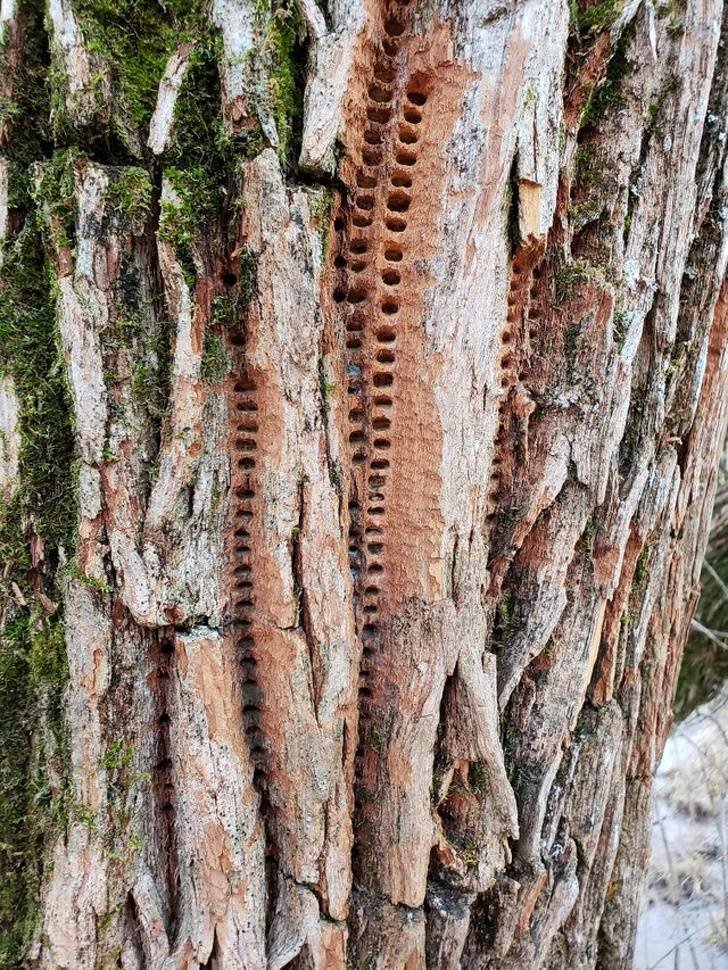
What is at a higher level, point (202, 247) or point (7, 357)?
point (202, 247)

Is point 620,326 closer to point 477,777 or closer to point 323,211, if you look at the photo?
point 323,211

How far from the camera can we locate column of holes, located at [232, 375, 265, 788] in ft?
3.43

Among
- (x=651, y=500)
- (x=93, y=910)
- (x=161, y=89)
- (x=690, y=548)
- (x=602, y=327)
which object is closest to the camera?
(x=161, y=89)

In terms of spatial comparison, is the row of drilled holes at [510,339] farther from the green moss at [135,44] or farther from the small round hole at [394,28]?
the green moss at [135,44]

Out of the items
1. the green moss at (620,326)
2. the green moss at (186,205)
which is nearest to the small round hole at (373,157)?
the green moss at (186,205)

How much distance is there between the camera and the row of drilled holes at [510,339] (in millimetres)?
1123

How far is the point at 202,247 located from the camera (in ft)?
3.24

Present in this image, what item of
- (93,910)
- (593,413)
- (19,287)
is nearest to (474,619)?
(593,413)

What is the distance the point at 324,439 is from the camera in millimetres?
1035

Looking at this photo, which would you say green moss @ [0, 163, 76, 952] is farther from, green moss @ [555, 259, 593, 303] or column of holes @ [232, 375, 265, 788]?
green moss @ [555, 259, 593, 303]

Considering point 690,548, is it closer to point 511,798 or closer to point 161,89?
point 511,798

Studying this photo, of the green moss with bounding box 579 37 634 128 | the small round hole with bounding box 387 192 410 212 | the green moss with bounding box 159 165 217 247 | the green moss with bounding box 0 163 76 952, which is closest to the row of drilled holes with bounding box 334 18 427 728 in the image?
the small round hole with bounding box 387 192 410 212

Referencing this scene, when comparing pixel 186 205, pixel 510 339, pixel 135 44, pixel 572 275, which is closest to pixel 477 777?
pixel 510 339

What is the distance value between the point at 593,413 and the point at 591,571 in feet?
0.97
